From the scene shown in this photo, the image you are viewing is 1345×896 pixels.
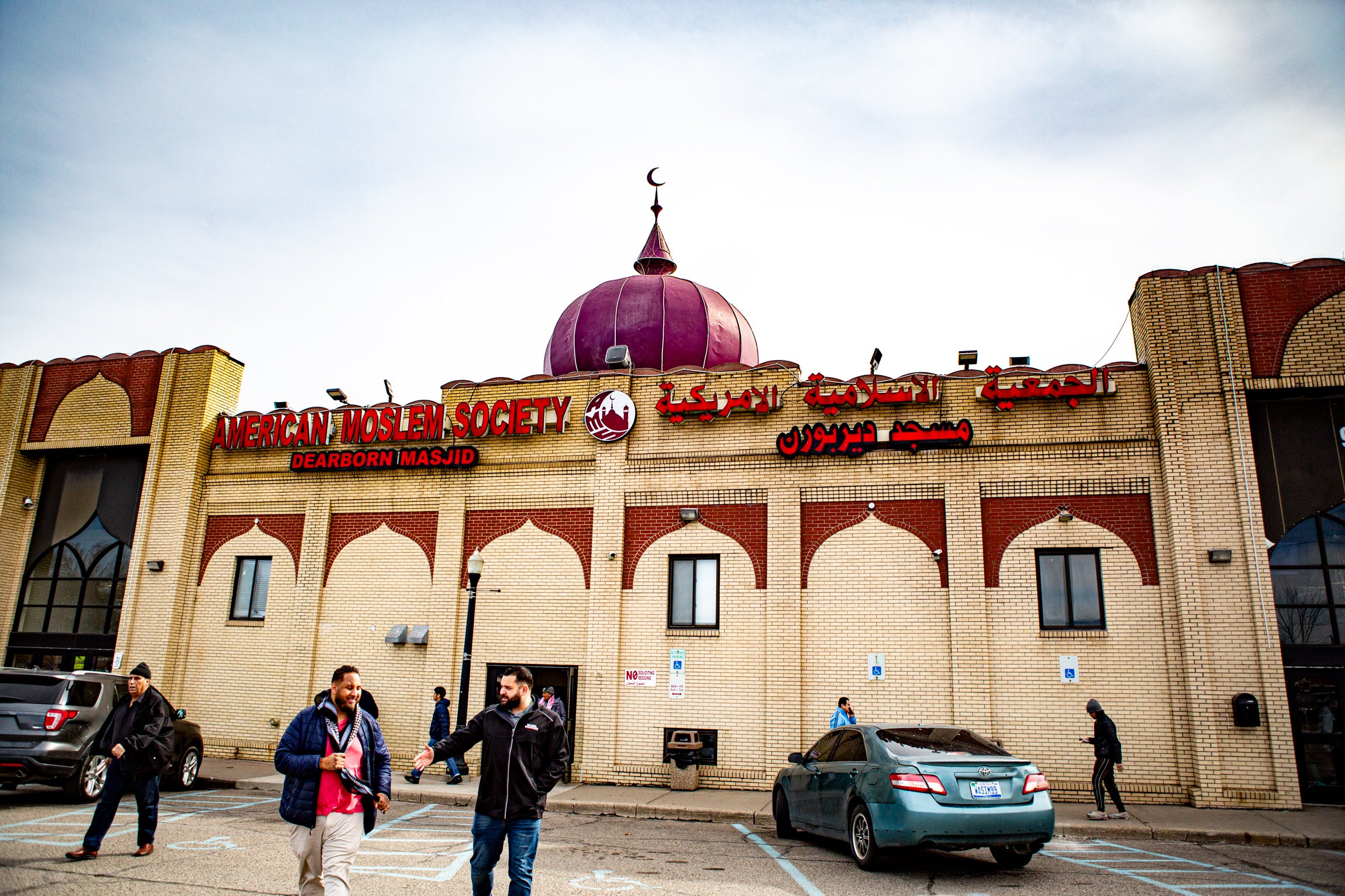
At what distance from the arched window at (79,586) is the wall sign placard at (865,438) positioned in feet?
45.9

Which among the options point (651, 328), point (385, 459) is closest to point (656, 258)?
point (651, 328)

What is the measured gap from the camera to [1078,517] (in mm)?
15125

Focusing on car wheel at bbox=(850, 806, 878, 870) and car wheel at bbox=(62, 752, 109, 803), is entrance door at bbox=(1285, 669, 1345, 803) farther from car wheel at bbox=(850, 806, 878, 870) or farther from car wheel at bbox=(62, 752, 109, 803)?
car wheel at bbox=(62, 752, 109, 803)

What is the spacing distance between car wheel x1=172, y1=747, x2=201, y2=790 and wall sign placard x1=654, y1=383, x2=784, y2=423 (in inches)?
365

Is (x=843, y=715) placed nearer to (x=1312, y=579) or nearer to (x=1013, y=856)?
(x=1013, y=856)

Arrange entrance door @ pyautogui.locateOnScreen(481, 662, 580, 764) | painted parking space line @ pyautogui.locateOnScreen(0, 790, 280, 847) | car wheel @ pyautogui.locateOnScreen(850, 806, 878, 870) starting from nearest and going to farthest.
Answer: car wheel @ pyautogui.locateOnScreen(850, 806, 878, 870) < painted parking space line @ pyautogui.locateOnScreen(0, 790, 280, 847) < entrance door @ pyautogui.locateOnScreen(481, 662, 580, 764)

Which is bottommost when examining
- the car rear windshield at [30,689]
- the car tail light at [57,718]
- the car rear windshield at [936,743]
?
the car tail light at [57,718]

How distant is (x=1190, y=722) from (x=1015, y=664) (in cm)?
252

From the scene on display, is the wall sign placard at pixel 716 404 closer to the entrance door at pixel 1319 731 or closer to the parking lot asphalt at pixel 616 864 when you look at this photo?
the parking lot asphalt at pixel 616 864

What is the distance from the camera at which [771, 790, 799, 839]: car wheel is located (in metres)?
11.0

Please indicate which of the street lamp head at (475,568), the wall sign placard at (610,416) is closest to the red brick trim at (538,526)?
the wall sign placard at (610,416)

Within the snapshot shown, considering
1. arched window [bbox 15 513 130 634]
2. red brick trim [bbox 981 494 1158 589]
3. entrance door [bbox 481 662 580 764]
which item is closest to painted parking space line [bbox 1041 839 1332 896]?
red brick trim [bbox 981 494 1158 589]

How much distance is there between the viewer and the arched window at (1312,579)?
1433cm

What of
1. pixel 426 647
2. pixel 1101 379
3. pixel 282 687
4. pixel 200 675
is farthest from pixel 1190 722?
pixel 200 675
